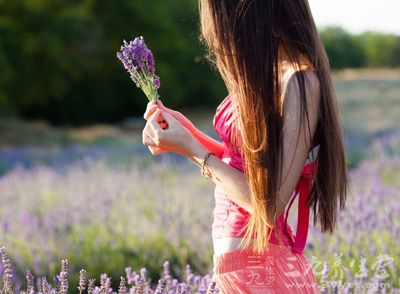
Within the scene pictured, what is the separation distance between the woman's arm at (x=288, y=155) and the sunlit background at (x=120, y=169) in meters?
0.64

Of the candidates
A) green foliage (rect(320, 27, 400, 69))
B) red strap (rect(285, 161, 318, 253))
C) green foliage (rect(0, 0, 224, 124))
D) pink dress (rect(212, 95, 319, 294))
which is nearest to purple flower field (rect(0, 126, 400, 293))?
pink dress (rect(212, 95, 319, 294))

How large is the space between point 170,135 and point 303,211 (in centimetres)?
54

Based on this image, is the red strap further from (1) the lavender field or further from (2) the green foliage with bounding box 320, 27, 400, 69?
(2) the green foliage with bounding box 320, 27, 400, 69

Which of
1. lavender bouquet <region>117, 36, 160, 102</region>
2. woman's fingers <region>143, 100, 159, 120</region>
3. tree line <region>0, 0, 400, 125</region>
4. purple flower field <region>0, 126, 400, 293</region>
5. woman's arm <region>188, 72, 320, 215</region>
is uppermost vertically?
tree line <region>0, 0, 400, 125</region>

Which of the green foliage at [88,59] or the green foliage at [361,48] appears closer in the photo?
the green foliage at [88,59]

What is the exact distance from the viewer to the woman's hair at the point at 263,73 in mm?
2178

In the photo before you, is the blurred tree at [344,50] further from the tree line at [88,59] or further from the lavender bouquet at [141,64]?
the lavender bouquet at [141,64]

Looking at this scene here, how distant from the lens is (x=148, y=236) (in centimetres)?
504

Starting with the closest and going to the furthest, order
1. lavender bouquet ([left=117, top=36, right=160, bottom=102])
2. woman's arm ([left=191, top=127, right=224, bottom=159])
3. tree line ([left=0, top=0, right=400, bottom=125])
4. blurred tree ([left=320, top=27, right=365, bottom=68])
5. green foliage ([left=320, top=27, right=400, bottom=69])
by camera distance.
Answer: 1. lavender bouquet ([left=117, top=36, right=160, bottom=102])
2. woman's arm ([left=191, top=127, right=224, bottom=159])
3. tree line ([left=0, top=0, right=400, bottom=125])
4. green foliage ([left=320, top=27, right=400, bottom=69])
5. blurred tree ([left=320, top=27, right=365, bottom=68])

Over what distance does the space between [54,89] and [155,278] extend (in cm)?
2070

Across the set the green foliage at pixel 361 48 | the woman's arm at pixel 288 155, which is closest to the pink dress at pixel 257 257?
the woman's arm at pixel 288 155

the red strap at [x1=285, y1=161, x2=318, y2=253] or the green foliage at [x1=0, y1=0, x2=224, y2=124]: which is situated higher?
the green foliage at [x1=0, y1=0, x2=224, y2=124]

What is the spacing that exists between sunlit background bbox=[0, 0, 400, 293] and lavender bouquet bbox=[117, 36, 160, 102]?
560mm

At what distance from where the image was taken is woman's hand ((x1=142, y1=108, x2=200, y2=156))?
2.24 meters
